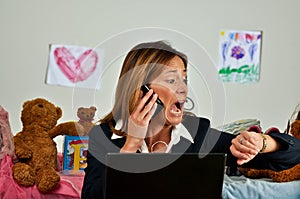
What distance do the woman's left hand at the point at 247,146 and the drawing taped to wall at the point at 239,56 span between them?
1515 mm

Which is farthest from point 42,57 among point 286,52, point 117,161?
point 117,161

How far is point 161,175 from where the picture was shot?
0.69 metres

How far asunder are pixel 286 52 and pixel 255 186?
1.45 metres

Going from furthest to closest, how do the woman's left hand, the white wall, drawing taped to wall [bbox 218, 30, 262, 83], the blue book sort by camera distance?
drawing taped to wall [bbox 218, 30, 262, 83] → the white wall → the blue book → the woman's left hand

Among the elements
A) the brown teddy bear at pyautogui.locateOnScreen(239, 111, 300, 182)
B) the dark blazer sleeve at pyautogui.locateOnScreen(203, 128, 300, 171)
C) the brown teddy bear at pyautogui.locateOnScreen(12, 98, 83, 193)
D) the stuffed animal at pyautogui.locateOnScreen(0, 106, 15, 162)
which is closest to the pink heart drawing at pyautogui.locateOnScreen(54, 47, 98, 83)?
the brown teddy bear at pyautogui.locateOnScreen(12, 98, 83, 193)

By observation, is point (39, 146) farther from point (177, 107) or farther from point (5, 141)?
point (177, 107)

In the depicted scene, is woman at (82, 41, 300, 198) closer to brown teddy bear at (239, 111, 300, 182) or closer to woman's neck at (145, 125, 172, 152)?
woman's neck at (145, 125, 172, 152)

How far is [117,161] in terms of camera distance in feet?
2.20

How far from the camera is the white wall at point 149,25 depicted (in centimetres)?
218

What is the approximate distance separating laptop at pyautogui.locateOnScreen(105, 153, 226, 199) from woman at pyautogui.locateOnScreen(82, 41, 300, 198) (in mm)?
119

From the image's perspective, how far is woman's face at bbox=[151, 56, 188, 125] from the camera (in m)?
0.81

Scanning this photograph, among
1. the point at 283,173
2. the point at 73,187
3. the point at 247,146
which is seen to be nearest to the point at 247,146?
the point at 247,146

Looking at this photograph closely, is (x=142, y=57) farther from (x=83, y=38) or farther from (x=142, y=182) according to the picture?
(x=83, y=38)

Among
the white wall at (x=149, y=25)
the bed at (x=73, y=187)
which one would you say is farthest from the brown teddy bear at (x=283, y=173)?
the white wall at (x=149, y=25)
